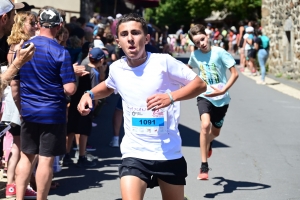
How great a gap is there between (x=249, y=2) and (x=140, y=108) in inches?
2059

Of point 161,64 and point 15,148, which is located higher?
point 161,64

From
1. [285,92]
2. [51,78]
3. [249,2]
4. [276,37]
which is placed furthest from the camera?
[249,2]

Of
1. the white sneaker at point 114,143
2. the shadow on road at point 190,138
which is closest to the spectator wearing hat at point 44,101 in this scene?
the white sneaker at point 114,143

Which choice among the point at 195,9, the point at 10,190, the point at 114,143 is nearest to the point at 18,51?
the point at 10,190

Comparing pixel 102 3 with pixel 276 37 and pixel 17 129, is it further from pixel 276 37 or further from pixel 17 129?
pixel 17 129

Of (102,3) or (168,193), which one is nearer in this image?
(168,193)

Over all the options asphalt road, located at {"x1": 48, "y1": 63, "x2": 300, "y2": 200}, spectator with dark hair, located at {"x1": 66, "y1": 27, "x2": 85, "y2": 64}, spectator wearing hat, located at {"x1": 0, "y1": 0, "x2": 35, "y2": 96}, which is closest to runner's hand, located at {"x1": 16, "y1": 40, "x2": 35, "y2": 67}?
spectator wearing hat, located at {"x1": 0, "y1": 0, "x2": 35, "y2": 96}

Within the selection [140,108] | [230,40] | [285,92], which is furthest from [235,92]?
[230,40]

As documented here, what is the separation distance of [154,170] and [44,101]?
179 centimetres

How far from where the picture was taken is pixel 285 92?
18.2m

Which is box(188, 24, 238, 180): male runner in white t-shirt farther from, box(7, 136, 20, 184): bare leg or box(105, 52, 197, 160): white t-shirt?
box(105, 52, 197, 160): white t-shirt

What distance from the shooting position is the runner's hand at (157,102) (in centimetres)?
440

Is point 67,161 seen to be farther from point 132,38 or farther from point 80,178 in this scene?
point 132,38

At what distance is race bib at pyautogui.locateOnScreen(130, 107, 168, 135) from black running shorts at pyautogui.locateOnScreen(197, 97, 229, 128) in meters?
3.08
